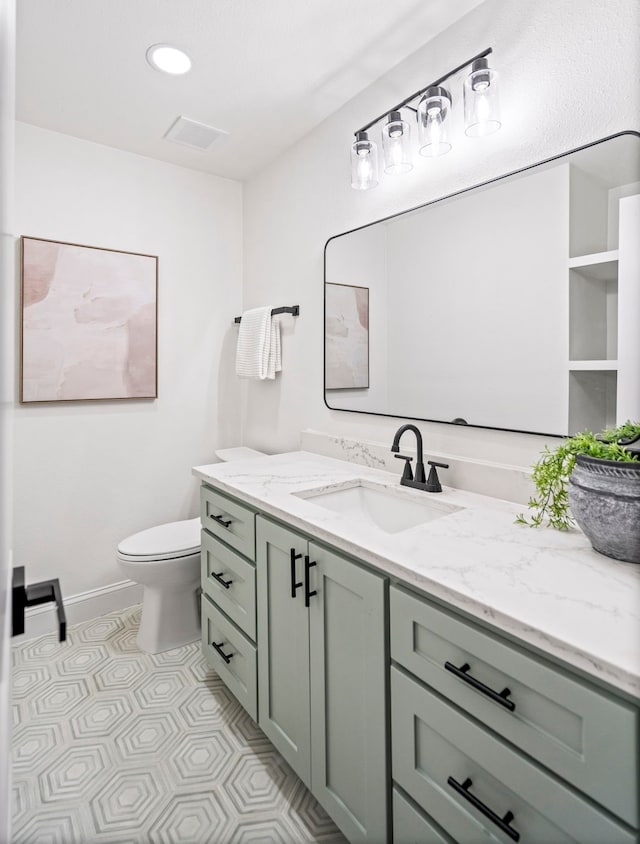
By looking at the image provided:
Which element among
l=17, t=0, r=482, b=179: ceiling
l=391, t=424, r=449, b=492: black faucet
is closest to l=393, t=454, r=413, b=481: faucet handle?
l=391, t=424, r=449, b=492: black faucet

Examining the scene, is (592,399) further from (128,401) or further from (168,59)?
(128,401)

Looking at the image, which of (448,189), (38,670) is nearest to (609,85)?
(448,189)

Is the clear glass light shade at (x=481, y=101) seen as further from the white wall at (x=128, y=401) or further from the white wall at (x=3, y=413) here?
the white wall at (x=128, y=401)

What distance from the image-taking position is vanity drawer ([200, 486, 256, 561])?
1.54m

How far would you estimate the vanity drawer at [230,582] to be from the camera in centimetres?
155

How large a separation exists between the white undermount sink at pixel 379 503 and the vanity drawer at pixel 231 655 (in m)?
0.55

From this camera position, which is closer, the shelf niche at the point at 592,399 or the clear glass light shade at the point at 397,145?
the shelf niche at the point at 592,399

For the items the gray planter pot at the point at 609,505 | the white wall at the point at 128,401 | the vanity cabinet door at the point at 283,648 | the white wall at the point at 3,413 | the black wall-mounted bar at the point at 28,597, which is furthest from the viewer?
the white wall at the point at 128,401

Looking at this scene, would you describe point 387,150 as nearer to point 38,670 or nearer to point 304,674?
point 304,674

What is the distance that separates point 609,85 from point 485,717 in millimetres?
1519

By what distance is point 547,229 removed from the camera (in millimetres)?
1316

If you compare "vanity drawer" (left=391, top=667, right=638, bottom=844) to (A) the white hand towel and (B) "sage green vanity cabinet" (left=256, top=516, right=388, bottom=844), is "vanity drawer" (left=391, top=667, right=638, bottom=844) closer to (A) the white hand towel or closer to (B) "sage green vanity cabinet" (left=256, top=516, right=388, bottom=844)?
(B) "sage green vanity cabinet" (left=256, top=516, right=388, bottom=844)

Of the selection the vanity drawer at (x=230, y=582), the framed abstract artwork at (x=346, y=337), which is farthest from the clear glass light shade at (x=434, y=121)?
the vanity drawer at (x=230, y=582)

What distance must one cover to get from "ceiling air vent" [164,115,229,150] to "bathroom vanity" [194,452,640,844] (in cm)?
175
